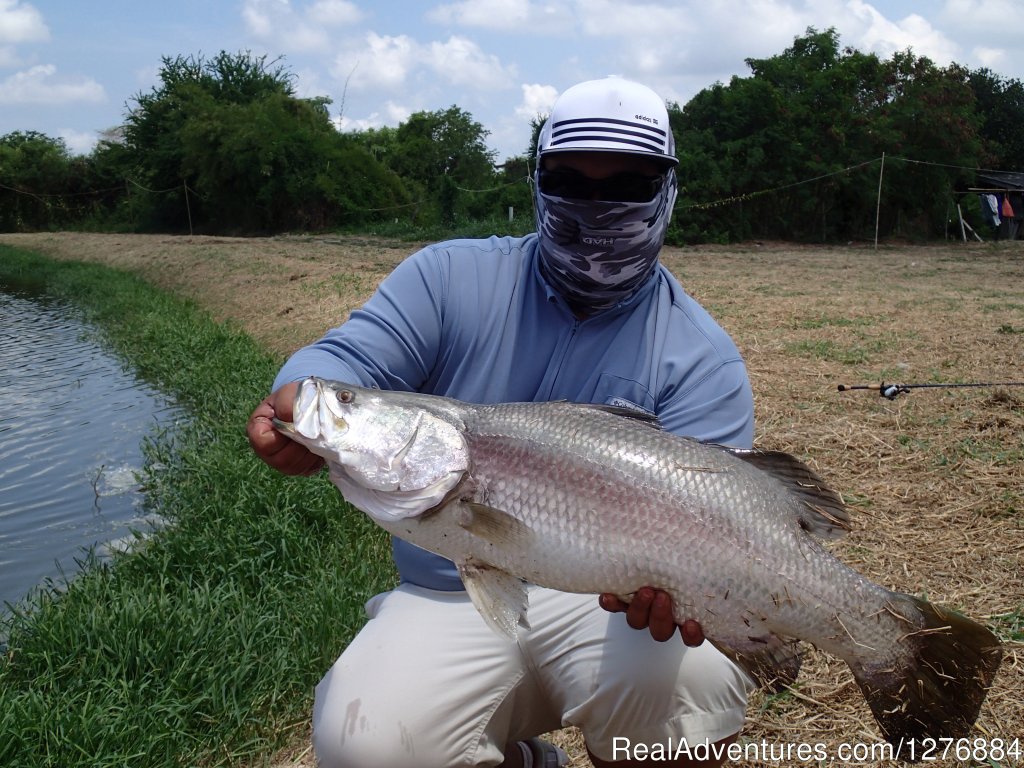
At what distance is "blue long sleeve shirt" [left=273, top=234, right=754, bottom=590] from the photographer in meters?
2.80

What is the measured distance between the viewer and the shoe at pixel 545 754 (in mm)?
2941

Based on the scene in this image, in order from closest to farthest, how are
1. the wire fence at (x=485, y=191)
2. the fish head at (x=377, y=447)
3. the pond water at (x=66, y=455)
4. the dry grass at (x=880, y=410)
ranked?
1. the fish head at (x=377, y=447)
2. the dry grass at (x=880, y=410)
3. the pond water at (x=66, y=455)
4. the wire fence at (x=485, y=191)

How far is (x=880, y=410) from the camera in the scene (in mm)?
6453

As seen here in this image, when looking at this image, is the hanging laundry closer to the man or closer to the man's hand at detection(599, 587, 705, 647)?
the man

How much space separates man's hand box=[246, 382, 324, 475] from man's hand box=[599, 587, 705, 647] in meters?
0.93

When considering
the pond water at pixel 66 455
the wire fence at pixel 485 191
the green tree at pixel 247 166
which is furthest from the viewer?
the green tree at pixel 247 166

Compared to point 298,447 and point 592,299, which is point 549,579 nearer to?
point 298,447

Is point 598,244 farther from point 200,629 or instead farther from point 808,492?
point 200,629

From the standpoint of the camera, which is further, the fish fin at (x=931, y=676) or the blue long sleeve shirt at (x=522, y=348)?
the blue long sleeve shirt at (x=522, y=348)

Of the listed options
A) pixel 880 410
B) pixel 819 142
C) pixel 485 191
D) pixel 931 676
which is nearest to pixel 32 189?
pixel 485 191

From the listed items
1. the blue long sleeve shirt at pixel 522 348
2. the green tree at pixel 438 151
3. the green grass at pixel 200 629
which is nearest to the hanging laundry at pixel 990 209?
the green tree at pixel 438 151

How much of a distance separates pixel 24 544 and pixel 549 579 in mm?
5382

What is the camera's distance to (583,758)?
3188 mm

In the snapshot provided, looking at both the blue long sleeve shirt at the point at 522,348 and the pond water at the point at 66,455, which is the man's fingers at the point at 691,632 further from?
the pond water at the point at 66,455
